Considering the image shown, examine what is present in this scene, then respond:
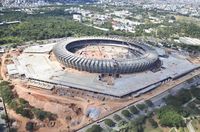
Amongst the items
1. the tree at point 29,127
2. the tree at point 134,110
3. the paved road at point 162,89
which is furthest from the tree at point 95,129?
the tree at point 29,127

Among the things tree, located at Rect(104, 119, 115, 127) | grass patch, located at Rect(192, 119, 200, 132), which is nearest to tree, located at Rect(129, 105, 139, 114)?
tree, located at Rect(104, 119, 115, 127)

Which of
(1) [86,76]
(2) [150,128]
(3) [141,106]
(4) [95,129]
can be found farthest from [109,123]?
(1) [86,76]

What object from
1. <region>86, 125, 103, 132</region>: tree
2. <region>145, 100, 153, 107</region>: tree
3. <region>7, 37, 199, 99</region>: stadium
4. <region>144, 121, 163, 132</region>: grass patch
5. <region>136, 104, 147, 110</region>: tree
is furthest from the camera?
<region>7, 37, 199, 99</region>: stadium

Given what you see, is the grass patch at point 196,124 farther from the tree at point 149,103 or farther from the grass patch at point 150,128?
the tree at point 149,103

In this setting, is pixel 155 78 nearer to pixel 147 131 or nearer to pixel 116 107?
pixel 116 107

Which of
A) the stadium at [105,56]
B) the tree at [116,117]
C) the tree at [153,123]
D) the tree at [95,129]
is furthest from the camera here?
the stadium at [105,56]

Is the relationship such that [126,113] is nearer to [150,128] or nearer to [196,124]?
[150,128]

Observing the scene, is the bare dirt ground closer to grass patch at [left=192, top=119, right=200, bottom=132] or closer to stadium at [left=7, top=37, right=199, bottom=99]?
stadium at [left=7, top=37, right=199, bottom=99]
